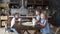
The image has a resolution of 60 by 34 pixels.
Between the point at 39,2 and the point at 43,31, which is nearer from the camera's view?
the point at 43,31

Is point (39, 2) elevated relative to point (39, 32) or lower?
elevated

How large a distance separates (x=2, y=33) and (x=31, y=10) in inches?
70.8

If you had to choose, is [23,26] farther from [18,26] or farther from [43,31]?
[43,31]

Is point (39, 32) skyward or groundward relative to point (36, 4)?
groundward

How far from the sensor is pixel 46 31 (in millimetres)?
4266

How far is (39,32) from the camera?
4602 mm

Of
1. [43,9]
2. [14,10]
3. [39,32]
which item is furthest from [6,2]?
[39,32]

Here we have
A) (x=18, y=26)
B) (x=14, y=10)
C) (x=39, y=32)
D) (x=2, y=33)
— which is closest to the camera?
(x=18, y=26)

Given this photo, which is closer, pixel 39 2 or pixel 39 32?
pixel 39 32

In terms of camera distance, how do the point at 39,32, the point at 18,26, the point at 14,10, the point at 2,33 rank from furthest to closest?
1. the point at 14,10
2. the point at 2,33
3. the point at 39,32
4. the point at 18,26

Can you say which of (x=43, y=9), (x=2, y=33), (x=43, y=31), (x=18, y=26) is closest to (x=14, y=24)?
(x=18, y=26)

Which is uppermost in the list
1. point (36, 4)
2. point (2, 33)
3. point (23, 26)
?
point (36, 4)

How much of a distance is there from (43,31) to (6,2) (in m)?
2.93

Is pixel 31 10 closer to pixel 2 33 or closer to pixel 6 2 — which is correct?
pixel 6 2
